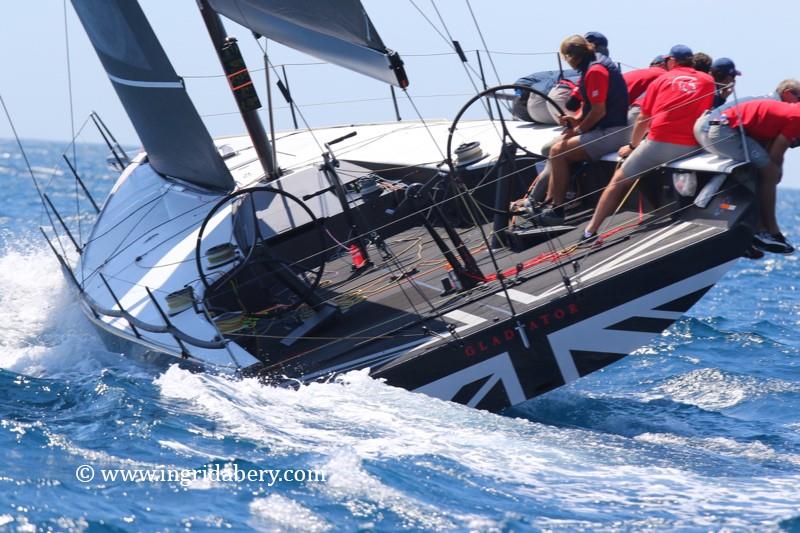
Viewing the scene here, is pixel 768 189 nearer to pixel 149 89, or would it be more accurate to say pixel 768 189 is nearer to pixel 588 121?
pixel 588 121

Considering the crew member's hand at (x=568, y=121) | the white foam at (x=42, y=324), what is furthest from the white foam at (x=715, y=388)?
the white foam at (x=42, y=324)

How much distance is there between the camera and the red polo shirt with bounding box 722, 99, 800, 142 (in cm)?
596

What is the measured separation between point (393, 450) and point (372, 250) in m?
3.10

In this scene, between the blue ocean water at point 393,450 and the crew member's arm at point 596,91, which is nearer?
the blue ocean water at point 393,450

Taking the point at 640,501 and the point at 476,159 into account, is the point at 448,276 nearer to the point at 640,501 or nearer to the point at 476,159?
the point at 476,159

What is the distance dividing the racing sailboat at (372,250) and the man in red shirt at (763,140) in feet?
0.32

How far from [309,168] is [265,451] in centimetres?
315

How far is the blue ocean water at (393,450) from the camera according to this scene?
4.50 m

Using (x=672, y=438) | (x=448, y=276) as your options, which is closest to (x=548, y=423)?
(x=672, y=438)

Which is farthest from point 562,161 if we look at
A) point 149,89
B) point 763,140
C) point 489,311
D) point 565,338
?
point 149,89

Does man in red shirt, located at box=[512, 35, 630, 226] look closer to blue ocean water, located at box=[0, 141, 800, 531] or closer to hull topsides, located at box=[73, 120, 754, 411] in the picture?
hull topsides, located at box=[73, 120, 754, 411]

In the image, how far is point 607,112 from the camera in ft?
22.8

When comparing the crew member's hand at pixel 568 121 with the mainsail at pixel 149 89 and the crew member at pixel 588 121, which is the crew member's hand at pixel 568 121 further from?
the mainsail at pixel 149 89

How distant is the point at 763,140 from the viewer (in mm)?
6117
